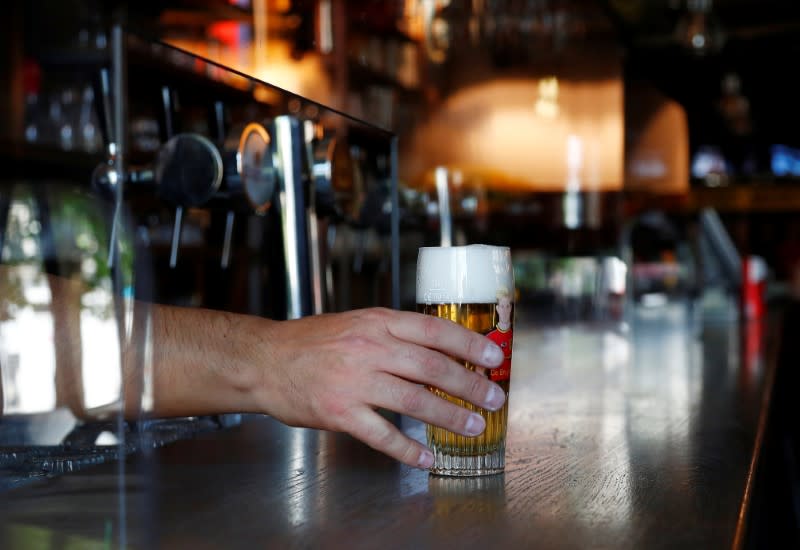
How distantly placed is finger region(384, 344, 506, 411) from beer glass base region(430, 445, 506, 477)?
0.16ft

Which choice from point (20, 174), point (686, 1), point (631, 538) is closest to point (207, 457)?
point (631, 538)

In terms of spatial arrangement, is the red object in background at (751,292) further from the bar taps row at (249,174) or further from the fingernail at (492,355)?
the fingernail at (492,355)

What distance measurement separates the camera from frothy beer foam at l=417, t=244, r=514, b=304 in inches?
29.3

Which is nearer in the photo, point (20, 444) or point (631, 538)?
point (631, 538)

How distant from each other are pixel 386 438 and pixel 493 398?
81 mm

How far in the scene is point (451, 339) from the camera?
2.34ft

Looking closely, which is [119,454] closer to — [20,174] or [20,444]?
[20,444]

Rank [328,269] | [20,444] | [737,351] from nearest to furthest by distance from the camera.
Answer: [20,444] < [328,269] < [737,351]

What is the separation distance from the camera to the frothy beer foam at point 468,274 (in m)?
Answer: 0.74

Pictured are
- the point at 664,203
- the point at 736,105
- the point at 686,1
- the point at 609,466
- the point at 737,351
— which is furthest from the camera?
the point at 736,105

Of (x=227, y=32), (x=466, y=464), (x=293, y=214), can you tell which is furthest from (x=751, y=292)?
(x=466, y=464)

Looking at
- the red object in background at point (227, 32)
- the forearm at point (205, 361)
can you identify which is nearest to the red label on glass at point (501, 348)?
the forearm at point (205, 361)

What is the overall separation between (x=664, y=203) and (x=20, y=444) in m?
3.46

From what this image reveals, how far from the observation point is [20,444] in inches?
35.6
